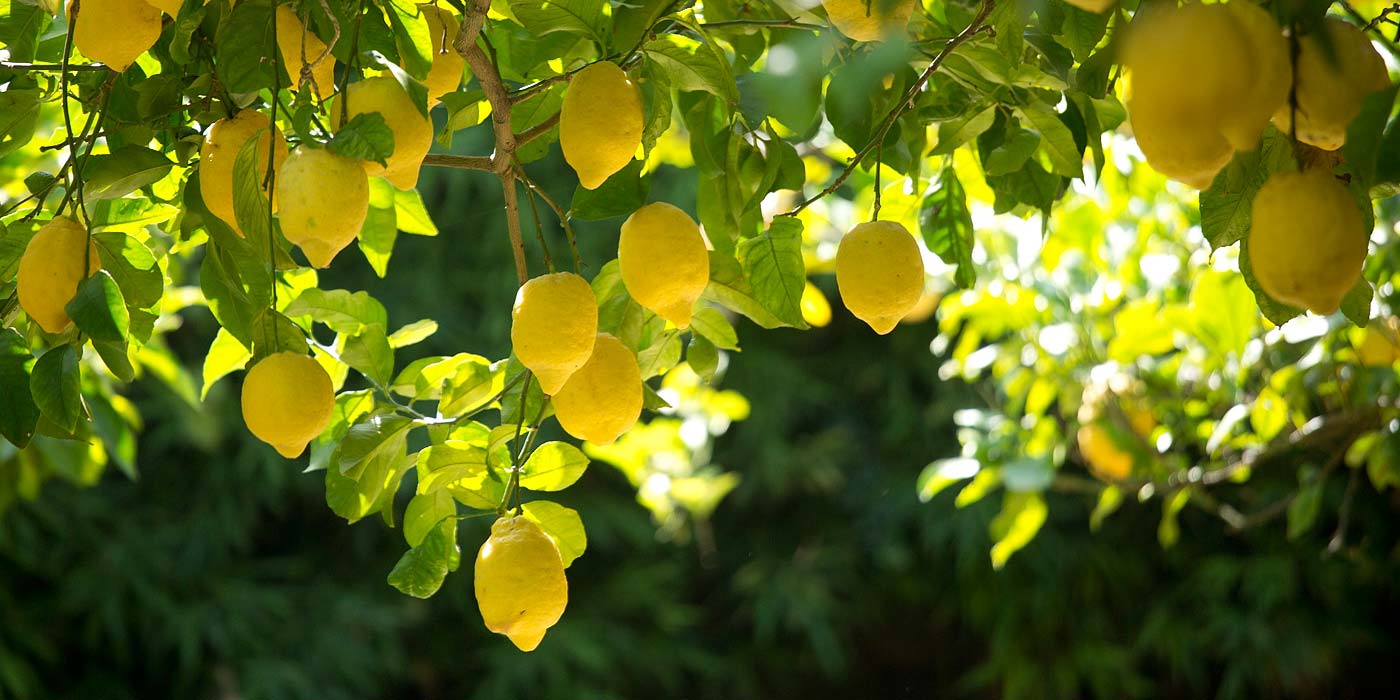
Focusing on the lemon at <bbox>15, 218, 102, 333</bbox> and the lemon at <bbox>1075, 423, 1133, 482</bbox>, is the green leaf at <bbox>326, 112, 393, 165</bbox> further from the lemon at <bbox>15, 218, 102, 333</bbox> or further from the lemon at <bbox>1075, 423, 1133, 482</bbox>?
the lemon at <bbox>1075, 423, 1133, 482</bbox>

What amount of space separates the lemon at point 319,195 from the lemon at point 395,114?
0.02 m

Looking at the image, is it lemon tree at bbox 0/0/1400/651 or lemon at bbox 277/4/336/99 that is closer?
lemon tree at bbox 0/0/1400/651

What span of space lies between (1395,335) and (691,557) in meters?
2.34

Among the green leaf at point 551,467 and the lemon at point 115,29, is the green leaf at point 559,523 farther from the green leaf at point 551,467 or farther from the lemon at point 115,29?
the lemon at point 115,29

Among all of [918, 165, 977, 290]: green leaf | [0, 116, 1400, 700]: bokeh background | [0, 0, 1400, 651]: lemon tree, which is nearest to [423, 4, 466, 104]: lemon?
[0, 0, 1400, 651]: lemon tree

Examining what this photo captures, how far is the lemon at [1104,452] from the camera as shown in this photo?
107cm

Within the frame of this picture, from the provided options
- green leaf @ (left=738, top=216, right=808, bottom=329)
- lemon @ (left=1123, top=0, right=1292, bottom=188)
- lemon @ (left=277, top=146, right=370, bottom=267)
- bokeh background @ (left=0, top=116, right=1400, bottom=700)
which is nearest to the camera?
lemon @ (left=1123, top=0, right=1292, bottom=188)

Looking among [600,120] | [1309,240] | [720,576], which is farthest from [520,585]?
[720,576]

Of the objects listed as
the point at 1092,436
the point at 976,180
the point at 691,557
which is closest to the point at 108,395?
the point at 976,180

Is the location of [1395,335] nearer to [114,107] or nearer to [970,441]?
[970,441]

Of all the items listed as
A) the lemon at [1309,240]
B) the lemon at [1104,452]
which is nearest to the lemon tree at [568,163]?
the lemon at [1309,240]

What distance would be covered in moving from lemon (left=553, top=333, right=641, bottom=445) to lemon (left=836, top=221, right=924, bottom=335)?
86mm

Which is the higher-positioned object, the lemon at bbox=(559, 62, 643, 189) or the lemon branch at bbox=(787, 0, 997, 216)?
the lemon at bbox=(559, 62, 643, 189)

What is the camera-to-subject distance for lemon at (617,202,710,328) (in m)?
0.43
